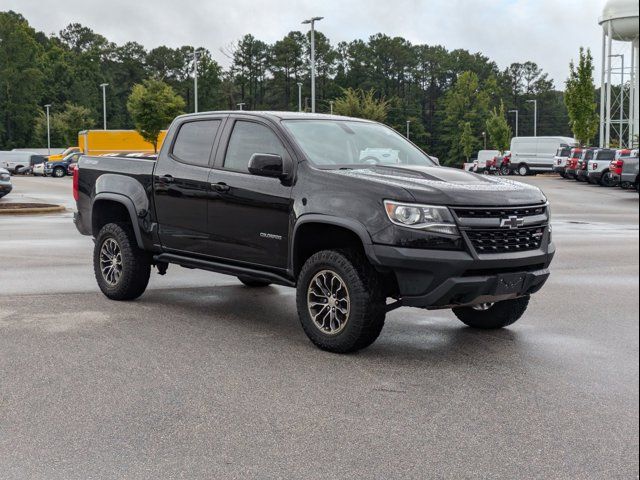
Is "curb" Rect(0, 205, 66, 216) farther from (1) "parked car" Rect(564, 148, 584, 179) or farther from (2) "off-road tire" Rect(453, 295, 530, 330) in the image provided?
(1) "parked car" Rect(564, 148, 584, 179)

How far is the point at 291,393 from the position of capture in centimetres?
539

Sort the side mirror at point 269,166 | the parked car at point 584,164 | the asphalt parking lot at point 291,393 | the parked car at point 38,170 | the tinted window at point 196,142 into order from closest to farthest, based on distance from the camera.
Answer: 1. the asphalt parking lot at point 291,393
2. the side mirror at point 269,166
3. the tinted window at point 196,142
4. the parked car at point 584,164
5. the parked car at point 38,170

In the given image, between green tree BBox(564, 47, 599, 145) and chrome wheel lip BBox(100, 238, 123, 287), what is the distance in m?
52.1

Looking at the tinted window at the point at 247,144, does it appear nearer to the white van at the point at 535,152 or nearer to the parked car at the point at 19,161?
the white van at the point at 535,152

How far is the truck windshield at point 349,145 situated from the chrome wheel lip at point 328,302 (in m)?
0.99

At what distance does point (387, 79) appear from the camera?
400 feet

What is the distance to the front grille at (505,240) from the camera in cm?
597

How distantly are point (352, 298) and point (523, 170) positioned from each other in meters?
58.8

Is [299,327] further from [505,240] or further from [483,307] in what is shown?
[505,240]

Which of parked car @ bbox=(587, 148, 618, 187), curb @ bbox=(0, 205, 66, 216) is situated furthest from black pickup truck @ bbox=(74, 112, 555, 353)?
parked car @ bbox=(587, 148, 618, 187)

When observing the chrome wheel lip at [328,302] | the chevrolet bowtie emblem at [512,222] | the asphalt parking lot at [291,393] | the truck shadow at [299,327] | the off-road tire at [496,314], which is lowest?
the truck shadow at [299,327]

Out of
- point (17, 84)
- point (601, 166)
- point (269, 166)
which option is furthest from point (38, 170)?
point (269, 166)

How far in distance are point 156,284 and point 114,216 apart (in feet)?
4.39

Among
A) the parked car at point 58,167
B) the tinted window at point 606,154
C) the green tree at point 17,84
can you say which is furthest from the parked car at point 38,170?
the green tree at point 17,84
